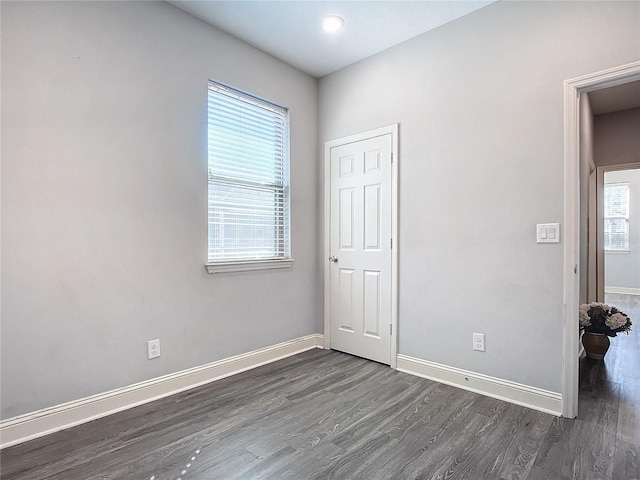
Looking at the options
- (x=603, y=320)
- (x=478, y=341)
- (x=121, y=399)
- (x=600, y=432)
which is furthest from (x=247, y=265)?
(x=603, y=320)

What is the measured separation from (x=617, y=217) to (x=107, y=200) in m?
8.88

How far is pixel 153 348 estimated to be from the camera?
239 cm

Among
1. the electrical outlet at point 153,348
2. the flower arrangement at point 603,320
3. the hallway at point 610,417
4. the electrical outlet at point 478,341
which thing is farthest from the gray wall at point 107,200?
the flower arrangement at point 603,320

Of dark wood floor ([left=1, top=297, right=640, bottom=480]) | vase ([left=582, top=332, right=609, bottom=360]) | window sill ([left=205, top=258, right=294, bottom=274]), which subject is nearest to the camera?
dark wood floor ([left=1, top=297, right=640, bottom=480])

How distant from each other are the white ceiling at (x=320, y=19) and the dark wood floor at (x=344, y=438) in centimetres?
279

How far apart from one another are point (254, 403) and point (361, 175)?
6.89 feet

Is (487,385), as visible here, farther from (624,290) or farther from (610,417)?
(624,290)

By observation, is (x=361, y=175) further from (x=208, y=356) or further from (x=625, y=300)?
(x=625, y=300)

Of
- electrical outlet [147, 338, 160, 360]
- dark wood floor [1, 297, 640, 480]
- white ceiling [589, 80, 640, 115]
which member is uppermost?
white ceiling [589, 80, 640, 115]

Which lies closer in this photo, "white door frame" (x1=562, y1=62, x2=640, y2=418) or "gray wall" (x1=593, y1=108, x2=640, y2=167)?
"white door frame" (x1=562, y1=62, x2=640, y2=418)

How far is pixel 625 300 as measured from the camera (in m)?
6.25

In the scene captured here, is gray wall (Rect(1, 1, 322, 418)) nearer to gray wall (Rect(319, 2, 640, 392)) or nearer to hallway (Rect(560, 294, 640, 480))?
gray wall (Rect(319, 2, 640, 392))

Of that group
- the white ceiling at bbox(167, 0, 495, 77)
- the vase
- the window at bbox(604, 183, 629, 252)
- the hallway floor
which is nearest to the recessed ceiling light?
the white ceiling at bbox(167, 0, 495, 77)

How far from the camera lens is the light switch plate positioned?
2.18 meters
